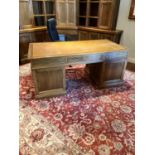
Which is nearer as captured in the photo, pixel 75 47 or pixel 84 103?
pixel 84 103

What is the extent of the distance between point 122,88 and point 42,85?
54.5 inches

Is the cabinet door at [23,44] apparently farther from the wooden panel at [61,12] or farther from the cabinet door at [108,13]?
the cabinet door at [108,13]

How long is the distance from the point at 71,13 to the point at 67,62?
216 centimetres

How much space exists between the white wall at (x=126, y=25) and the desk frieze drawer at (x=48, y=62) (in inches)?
84.9

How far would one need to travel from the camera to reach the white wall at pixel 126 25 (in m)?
3.38

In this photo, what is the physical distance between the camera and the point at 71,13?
3.76m

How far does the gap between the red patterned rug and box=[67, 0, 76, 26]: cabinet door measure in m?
1.97

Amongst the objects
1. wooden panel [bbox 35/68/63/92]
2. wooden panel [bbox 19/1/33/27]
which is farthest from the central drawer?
wooden panel [bbox 19/1/33/27]

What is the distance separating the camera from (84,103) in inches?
87.0

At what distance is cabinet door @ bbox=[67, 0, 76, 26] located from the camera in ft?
12.0

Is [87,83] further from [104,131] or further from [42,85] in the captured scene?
[104,131]

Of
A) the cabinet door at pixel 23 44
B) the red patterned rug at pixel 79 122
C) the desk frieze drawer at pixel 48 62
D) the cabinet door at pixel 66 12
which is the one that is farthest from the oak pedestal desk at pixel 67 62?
the cabinet door at pixel 66 12

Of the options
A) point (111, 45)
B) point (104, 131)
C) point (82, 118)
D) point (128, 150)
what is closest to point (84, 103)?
point (82, 118)
